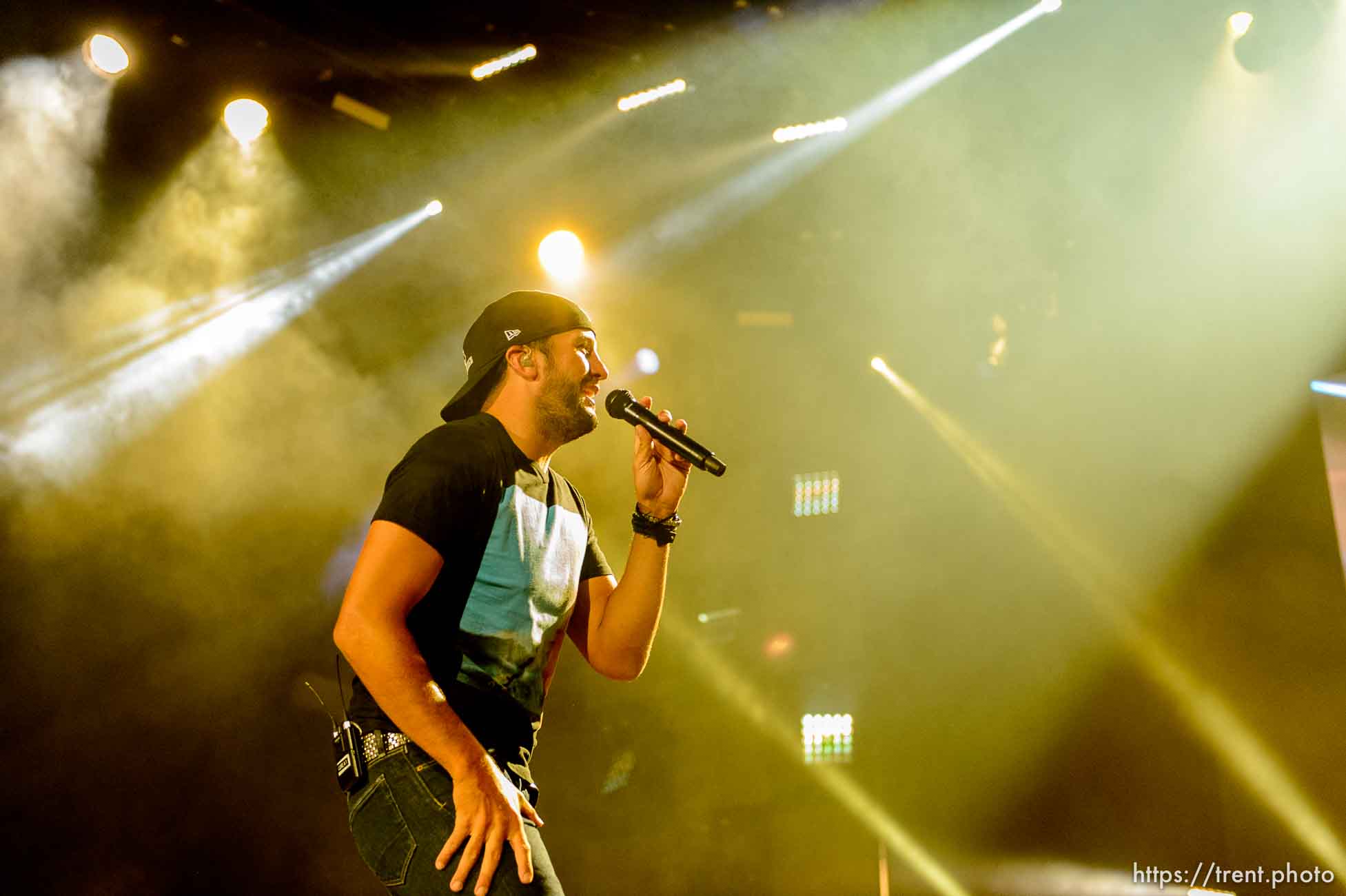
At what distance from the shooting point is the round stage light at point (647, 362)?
256 inches

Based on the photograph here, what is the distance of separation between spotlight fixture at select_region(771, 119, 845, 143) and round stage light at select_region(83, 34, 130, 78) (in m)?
3.69

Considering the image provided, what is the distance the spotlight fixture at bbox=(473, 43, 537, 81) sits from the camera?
5078 mm

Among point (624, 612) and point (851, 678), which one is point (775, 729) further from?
point (624, 612)

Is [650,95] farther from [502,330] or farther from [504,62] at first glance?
[502,330]

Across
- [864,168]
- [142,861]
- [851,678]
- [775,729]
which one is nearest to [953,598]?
[851,678]

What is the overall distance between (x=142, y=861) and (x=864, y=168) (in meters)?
5.69

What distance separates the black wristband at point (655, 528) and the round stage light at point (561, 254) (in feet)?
13.8

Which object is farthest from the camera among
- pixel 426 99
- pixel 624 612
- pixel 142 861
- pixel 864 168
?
pixel 864 168

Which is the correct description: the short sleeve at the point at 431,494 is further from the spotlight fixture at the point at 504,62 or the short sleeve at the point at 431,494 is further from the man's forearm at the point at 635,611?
the spotlight fixture at the point at 504,62

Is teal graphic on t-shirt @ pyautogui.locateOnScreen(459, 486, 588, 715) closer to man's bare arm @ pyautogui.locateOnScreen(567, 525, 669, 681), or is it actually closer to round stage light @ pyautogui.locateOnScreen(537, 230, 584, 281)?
man's bare arm @ pyautogui.locateOnScreen(567, 525, 669, 681)

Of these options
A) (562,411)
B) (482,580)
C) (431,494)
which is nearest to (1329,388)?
(562,411)

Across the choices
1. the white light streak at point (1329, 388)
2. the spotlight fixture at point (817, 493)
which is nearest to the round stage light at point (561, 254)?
the spotlight fixture at point (817, 493)

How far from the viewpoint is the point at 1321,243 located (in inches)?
188

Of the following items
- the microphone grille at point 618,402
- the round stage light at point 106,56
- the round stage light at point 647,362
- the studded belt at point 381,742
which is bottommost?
the studded belt at point 381,742
